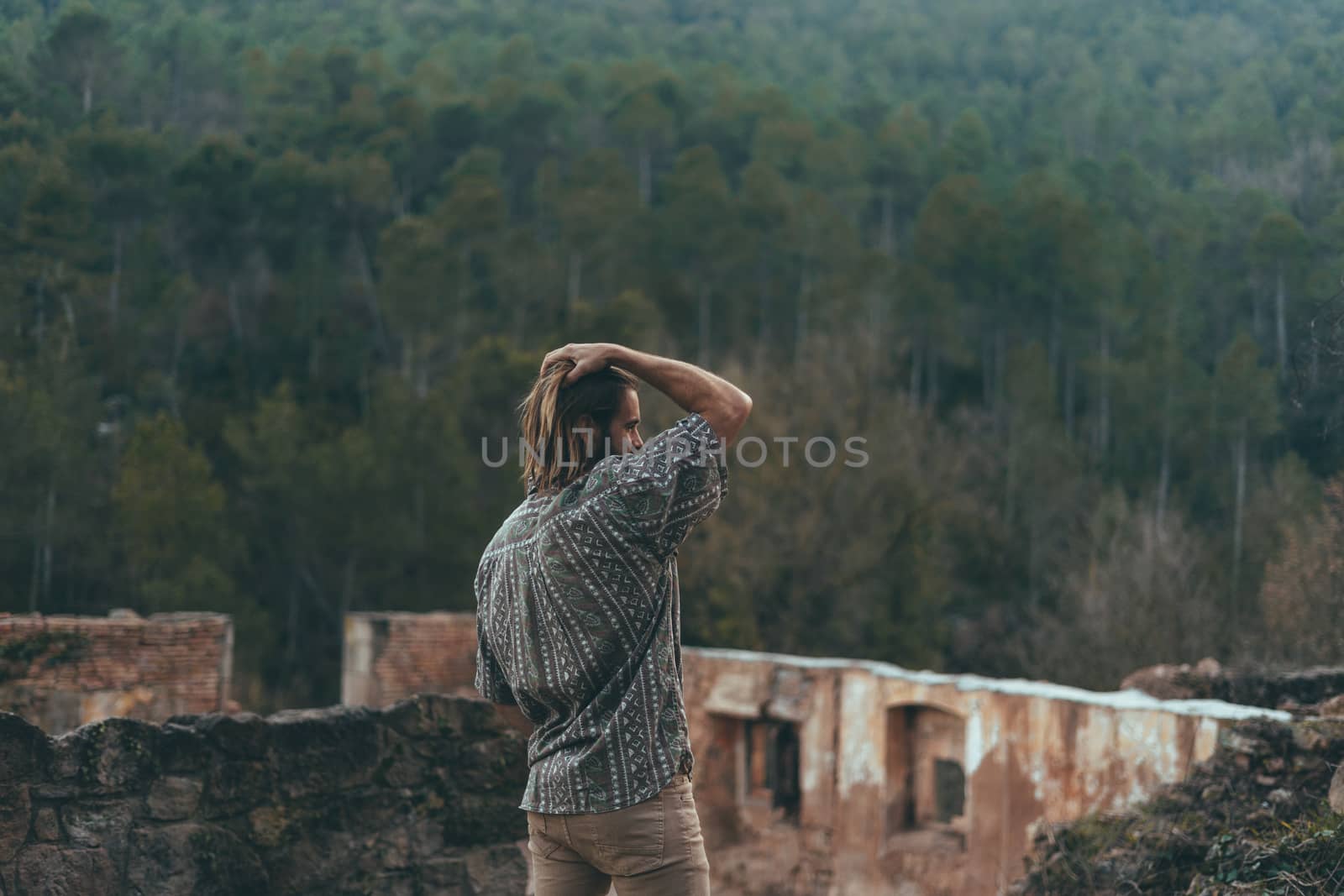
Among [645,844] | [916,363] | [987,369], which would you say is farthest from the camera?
[987,369]

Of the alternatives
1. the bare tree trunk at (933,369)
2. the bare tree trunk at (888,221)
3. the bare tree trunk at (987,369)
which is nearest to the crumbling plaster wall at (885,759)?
the bare tree trunk at (933,369)

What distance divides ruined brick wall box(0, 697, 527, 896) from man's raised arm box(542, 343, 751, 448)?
5.99ft

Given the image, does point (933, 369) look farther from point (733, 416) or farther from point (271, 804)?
point (733, 416)

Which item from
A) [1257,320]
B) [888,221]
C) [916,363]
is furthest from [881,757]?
A: [888,221]

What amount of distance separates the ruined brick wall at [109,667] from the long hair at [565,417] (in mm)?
9793

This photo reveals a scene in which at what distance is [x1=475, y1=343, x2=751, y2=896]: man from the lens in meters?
2.38

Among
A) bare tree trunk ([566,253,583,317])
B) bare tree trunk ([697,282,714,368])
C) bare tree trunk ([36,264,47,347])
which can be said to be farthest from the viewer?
bare tree trunk ([697,282,714,368])

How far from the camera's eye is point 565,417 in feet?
8.31

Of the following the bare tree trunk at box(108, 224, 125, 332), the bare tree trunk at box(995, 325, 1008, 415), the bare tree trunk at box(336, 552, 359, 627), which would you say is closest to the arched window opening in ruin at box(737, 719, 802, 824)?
the bare tree trunk at box(336, 552, 359, 627)

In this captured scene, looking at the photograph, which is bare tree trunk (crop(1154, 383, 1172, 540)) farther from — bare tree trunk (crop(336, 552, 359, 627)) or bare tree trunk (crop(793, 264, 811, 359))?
bare tree trunk (crop(336, 552, 359, 627))

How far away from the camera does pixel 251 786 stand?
373 cm

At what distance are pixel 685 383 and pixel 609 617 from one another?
1.44 ft

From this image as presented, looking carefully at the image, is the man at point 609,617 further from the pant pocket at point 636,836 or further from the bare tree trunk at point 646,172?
the bare tree trunk at point 646,172

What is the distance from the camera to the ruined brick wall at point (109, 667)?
11656mm
